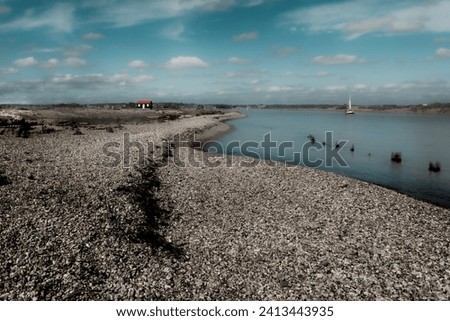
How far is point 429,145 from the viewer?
63062mm

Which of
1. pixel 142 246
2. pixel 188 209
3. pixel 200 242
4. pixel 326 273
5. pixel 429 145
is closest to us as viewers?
pixel 326 273

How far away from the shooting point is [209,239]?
1827 cm

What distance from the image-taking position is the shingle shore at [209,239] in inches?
531

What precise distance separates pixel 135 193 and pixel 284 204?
10.6 meters

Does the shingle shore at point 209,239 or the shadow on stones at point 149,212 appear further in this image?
the shadow on stones at point 149,212

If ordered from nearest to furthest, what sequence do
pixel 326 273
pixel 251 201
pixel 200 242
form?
pixel 326 273 → pixel 200 242 → pixel 251 201

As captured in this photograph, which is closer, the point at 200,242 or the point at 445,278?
the point at 445,278

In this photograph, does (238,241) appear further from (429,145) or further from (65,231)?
(429,145)

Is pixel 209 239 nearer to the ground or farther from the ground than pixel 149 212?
nearer to the ground

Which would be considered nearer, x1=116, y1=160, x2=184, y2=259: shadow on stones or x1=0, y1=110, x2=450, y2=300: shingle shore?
x1=0, y1=110, x2=450, y2=300: shingle shore

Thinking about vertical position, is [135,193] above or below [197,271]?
above

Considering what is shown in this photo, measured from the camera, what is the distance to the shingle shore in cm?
1349

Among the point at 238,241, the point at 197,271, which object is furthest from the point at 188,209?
the point at 197,271

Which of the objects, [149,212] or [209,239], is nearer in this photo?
[209,239]
